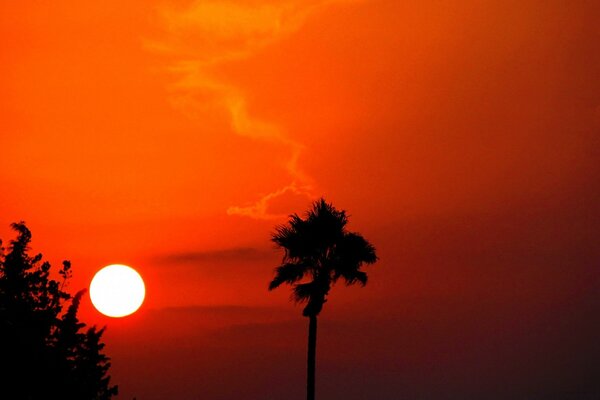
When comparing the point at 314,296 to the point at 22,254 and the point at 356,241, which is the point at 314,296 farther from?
the point at 22,254

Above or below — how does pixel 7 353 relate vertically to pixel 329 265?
below

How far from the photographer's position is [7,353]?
37438mm

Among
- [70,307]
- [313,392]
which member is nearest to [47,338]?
[70,307]

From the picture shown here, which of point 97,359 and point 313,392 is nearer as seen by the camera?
point 97,359

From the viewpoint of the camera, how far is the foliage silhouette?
37.7 meters

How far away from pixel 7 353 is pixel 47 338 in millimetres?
3086

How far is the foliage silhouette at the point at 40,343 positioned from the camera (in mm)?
37656

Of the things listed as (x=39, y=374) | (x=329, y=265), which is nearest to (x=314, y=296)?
(x=329, y=265)

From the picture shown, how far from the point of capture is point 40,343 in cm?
3897

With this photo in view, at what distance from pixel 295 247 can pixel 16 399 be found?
14.1m

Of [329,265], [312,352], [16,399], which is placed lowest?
[16,399]

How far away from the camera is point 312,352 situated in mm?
45469

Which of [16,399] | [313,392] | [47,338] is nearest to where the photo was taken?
[16,399]

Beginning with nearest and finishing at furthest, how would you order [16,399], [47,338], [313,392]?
[16,399] → [47,338] → [313,392]
